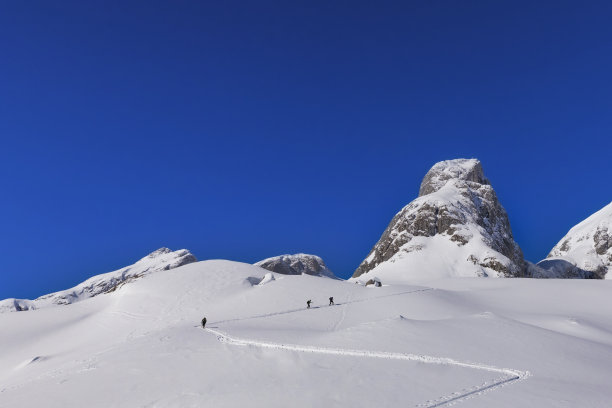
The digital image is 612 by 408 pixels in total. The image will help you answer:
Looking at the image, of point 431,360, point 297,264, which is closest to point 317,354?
point 431,360

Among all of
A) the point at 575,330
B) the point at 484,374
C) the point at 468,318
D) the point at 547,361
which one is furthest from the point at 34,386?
the point at 575,330

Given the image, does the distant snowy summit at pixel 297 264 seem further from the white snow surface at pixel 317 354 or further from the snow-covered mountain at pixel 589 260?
the white snow surface at pixel 317 354

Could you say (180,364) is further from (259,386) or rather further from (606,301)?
(606,301)

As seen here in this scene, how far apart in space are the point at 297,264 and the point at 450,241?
78126 mm

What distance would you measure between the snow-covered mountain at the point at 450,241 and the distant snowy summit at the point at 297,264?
34.7 meters

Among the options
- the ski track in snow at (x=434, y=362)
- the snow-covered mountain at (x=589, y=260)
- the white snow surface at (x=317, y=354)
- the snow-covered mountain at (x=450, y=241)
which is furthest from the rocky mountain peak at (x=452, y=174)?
the ski track in snow at (x=434, y=362)

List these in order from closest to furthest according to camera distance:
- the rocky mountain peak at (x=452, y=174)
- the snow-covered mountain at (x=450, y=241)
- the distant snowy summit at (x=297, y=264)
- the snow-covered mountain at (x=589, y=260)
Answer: the snow-covered mountain at (x=450, y=241) → the snow-covered mountain at (x=589, y=260) → the distant snowy summit at (x=297, y=264) → the rocky mountain peak at (x=452, y=174)

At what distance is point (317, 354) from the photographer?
2023cm

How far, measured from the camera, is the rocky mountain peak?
183 metres

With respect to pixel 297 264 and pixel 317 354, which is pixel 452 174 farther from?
pixel 317 354

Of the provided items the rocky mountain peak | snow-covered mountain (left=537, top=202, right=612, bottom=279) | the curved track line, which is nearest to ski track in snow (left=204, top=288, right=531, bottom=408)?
the curved track line

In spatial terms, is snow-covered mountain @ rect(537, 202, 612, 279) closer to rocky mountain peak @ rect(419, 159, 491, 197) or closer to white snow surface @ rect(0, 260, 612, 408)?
rocky mountain peak @ rect(419, 159, 491, 197)

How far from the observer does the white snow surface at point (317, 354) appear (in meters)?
15.0

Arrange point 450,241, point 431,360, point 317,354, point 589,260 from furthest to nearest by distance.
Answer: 1. point 589,260
2. point 450,241
3. point 317,354
4. point 431,360
